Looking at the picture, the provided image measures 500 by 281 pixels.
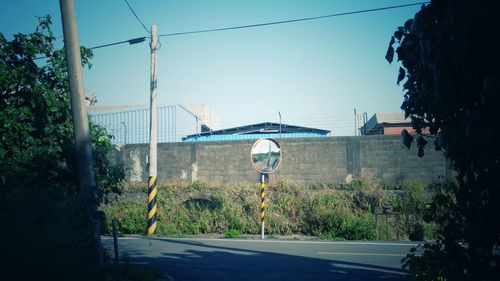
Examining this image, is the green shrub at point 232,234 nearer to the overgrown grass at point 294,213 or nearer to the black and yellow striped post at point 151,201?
the overgrown grass at point 294,213

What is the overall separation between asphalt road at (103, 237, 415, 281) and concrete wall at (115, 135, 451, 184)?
613 cm

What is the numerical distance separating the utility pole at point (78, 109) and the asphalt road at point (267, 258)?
239 centimetres

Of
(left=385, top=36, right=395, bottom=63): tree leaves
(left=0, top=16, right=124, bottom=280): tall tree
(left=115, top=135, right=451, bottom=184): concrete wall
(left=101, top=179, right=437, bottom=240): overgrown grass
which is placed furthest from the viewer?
(left=115, top=135, right=451, bottom=184): concrete wall

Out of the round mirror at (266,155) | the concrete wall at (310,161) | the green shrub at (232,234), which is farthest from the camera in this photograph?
the round mirror at (266,155)

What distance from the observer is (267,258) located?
25.0ft

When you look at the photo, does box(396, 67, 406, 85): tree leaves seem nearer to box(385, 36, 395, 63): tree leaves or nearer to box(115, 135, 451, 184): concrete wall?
box(385, 36, 395, 63): tree leaves


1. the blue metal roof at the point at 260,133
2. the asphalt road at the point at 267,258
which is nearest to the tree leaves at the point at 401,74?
the asphalt road at the point at 267,258

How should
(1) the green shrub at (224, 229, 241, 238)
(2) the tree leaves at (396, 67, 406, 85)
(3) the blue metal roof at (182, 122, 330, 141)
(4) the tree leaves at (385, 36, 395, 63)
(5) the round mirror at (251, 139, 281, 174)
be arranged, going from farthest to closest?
(3) the blue metal roof at (182, 122, 330, 141), (5) the round mirror at (251, 139, 281, 174), (1) the green shrub at (224, 229, 241, 238), (2) the tree leaves at (396, 67, 406, 85), (4) the tree leaves at (385, 36, 395, 63)

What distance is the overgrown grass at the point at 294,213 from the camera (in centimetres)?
1072

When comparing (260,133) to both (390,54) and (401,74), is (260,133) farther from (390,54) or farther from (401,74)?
(390,54)

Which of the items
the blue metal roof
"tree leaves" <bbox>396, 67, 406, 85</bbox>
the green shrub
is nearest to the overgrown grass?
the green shrub

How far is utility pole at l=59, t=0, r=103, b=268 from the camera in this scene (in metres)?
5.24

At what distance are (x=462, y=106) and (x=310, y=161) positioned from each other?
1318 cm

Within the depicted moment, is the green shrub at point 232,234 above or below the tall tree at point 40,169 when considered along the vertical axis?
below
